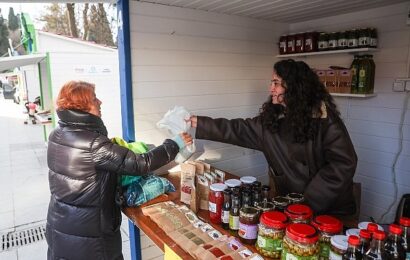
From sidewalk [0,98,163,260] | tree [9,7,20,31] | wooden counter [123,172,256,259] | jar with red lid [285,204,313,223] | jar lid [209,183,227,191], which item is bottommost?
sidewalk [0,98,163,260]

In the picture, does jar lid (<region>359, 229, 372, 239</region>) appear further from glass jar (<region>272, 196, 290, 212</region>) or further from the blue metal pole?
the blue metal pole

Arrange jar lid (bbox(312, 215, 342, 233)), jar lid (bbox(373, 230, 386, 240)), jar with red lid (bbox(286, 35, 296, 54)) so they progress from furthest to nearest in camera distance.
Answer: jar with red lid (bbox(286, 35, 296, 54)), jar lid (bbox(312, 215, 342, 233)), jar lid (bbox(373, 230, 386, 240))

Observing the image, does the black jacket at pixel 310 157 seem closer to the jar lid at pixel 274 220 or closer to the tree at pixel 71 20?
the jar lid at pixel 274 220

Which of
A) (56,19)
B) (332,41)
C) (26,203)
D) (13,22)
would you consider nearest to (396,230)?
(332,41)

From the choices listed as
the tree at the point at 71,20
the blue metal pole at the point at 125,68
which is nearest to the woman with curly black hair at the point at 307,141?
the blue metal pole at the point at 125,68

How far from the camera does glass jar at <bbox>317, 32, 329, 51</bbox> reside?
2.63m

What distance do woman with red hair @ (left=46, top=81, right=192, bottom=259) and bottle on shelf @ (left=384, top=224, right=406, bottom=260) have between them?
108cm

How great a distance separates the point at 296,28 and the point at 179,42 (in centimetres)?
143

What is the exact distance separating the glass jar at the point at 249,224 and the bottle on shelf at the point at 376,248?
1.38ft

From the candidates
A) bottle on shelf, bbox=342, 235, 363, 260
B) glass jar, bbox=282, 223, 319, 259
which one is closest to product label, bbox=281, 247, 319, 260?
glass jar, bbox=282, 223, 319, 259

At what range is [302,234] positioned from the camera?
0.96 meters

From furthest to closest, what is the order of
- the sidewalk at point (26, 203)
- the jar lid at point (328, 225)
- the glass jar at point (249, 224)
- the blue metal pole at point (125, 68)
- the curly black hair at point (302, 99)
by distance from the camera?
the sidewalk at point (26, 203)
the blue metal pole at point (125, 68)
the curly black hair at point (302, 99)
the glass jar at point (249, 224)
the jar lid at point (328, 225)

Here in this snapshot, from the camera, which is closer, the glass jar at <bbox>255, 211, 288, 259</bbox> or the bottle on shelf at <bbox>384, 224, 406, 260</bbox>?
the bottle on shelf at <bbox>384, 224, 406, 260</bbox>

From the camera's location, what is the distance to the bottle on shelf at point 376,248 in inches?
33.6
